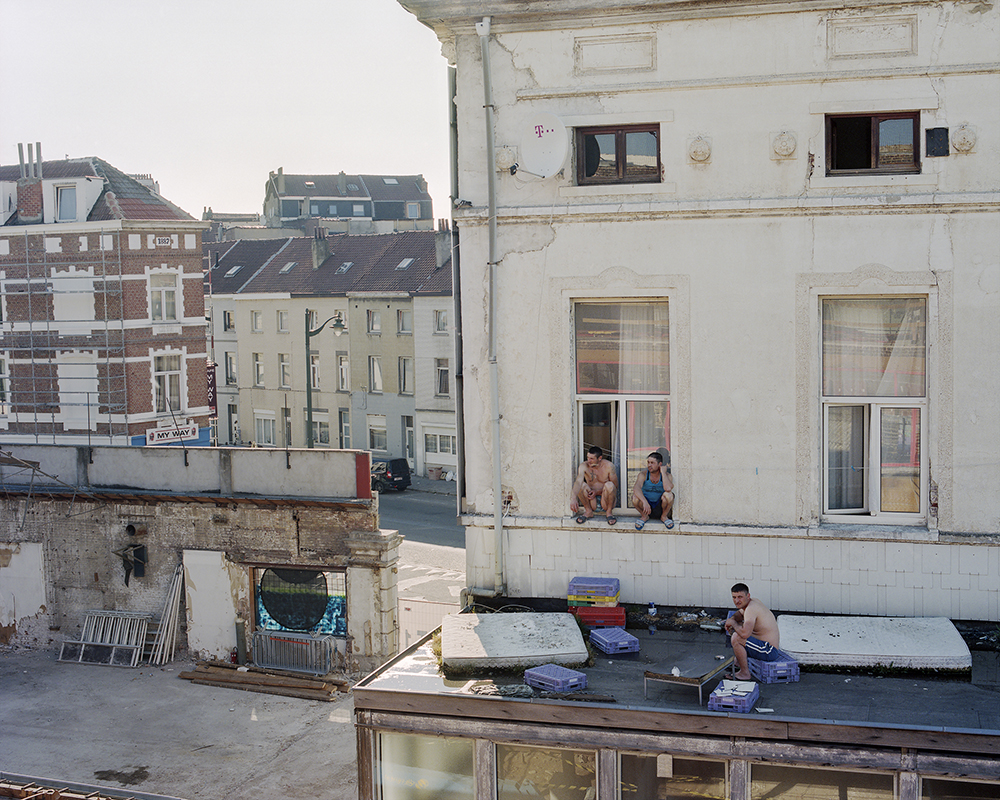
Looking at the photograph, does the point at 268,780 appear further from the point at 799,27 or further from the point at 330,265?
the point at 330,265

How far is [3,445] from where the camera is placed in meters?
23.4

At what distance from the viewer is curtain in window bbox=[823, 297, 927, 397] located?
367 inches

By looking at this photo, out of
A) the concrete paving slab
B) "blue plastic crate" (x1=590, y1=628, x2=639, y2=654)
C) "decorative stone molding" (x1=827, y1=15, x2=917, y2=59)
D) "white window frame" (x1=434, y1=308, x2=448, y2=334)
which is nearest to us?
the concrete paving slab

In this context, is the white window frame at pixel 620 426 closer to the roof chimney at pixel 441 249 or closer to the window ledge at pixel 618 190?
the window ledge at pixel 618 190

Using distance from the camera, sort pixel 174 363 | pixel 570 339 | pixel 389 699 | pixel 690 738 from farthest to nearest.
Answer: pixel 174 363
pixel 570 339
pixel 389 699
pixel 690 738

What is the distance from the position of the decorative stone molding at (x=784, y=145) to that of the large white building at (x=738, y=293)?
0.23 ft

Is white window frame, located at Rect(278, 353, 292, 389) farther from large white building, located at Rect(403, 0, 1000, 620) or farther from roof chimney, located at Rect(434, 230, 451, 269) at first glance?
large white building, located at Rect(403, 0, 1000, 620)

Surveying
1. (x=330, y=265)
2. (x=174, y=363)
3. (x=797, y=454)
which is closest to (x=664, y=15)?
(x=797, y=454)

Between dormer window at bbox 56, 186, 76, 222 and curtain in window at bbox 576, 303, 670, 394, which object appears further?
dormer window at bbox 56, 186, 76, 222

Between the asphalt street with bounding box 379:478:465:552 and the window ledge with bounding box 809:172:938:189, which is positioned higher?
the window ledge with bounding box 809:172:938:189

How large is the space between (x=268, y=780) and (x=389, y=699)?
8.97 metres

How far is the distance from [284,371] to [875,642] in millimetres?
47649

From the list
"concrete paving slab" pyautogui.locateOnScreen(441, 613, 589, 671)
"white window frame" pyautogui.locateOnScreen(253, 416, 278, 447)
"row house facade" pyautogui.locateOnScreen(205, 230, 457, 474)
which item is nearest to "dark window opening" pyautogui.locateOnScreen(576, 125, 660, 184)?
"concrete paving slab" pyautogui.locateOnScreen(441, 613, 589, 671)

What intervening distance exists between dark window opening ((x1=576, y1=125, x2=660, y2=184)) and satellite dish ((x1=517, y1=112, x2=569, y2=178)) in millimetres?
331
